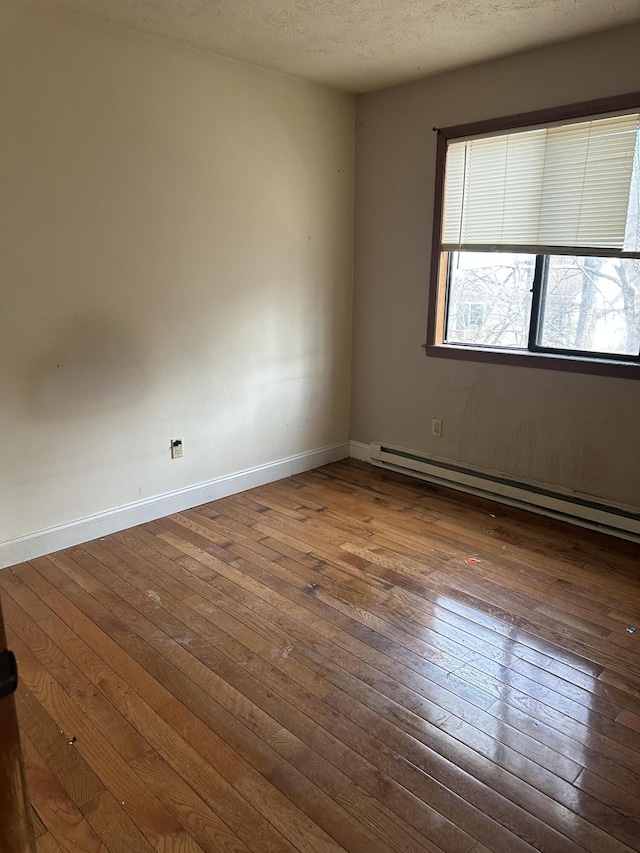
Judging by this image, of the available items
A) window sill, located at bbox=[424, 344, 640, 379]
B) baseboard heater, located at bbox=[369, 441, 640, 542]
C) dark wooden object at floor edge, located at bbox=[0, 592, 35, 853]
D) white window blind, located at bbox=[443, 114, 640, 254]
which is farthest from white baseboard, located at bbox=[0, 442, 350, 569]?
dark wooden object at floor edge, located at bbox=[0, 592, 35, 853]

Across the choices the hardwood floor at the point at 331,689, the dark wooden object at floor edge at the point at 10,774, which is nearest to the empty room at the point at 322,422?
the hardwood floor at the point at 331,689

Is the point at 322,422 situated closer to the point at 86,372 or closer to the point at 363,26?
the point at 86,372

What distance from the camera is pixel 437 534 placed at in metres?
3.27

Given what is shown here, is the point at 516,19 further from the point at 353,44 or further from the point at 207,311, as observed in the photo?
the point at 207,311

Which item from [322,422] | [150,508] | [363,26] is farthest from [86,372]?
[363,26]

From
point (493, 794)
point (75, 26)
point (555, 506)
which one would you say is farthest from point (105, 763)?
point (75, 26)

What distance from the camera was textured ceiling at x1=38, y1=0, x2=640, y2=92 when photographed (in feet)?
8.52

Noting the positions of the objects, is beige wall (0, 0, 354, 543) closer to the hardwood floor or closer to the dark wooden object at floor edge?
the hardwood floor

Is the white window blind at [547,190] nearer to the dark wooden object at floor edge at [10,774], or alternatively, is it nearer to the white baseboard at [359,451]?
the white baseboard at [359,451]

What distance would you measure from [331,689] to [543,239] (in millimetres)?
2532

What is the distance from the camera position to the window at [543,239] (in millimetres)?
3006

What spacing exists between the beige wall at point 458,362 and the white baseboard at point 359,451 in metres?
0.07

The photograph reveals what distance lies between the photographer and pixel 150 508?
3402 mm

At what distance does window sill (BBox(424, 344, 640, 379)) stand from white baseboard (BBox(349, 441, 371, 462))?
35.9 inches
